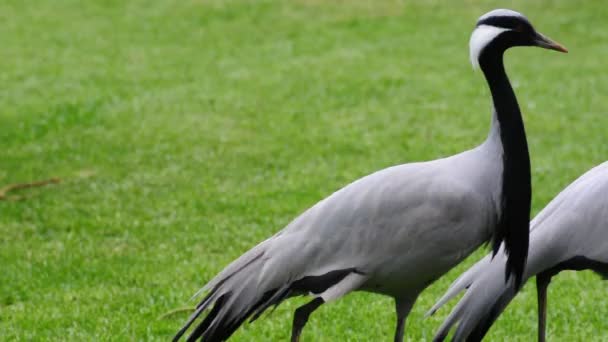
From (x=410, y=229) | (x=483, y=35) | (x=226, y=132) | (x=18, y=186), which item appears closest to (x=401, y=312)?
(x=410, y=229)

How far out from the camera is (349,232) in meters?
4.70

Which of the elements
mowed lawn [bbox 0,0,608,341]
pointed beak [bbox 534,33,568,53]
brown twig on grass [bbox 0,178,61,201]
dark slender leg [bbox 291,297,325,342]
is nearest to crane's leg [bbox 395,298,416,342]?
dark slender leg [bbox 291,297,325,342]

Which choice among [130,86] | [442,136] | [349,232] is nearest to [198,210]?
[442,136]

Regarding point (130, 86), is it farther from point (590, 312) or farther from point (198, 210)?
point (590, 312)

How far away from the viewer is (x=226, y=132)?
10.4 m

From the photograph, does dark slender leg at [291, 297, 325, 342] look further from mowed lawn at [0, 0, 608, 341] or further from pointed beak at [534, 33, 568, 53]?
pointed beak at [534, 33, 568, 53]

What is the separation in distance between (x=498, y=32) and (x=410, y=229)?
91cm

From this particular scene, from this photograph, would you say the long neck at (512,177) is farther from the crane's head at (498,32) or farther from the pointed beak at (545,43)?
the pointed beak at (545,43)

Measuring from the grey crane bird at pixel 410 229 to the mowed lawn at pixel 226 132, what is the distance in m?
1.16

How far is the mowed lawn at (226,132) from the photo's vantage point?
632cm

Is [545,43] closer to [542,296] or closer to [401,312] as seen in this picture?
[542,296]

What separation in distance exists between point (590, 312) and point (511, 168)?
1.91 m

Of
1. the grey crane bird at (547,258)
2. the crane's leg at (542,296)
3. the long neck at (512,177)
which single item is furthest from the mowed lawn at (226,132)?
the long neck at (512,177)

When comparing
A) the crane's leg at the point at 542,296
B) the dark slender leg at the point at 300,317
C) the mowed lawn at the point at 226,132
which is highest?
the dark slender leg at the point at 300,317
